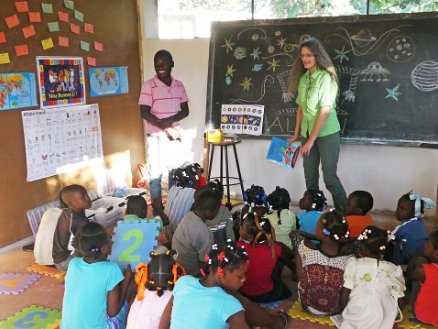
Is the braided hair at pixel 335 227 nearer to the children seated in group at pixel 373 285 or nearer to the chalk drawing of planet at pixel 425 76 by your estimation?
the children seated in group at pixel 373 285

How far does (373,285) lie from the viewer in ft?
7.80

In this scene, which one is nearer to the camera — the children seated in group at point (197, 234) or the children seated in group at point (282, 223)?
the children seated in group at point (197, 234)

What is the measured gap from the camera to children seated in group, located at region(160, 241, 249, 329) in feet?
6.02

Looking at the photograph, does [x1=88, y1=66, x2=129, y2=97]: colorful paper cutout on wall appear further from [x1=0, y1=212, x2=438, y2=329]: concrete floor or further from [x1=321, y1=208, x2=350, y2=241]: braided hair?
[x1=321, y1=208, x2=350, y2=241]: braided hair

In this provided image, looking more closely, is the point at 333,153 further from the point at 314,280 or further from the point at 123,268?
the point at 123,268

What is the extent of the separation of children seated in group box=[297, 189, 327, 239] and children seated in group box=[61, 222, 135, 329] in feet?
4.11

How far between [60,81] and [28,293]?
6.30ft

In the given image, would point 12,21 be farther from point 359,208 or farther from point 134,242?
point 359,208

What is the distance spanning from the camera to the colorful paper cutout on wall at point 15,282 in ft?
10.0

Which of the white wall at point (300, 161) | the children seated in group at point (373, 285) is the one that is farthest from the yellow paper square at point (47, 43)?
the children seated in group at point (373, 285)

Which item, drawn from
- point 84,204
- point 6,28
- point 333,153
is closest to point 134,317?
point 84,204

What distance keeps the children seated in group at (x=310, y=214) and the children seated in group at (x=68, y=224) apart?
1439 mm

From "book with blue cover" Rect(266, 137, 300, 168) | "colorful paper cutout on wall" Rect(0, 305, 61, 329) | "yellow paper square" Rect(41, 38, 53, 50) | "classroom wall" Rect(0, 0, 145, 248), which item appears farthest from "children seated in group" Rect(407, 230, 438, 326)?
"yellow paper square" Rect(41, 38, 53, 50)

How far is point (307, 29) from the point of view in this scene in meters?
4.26
